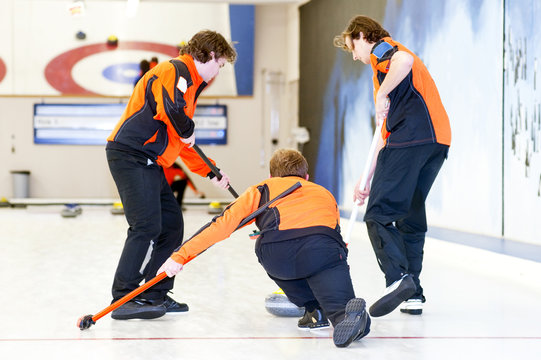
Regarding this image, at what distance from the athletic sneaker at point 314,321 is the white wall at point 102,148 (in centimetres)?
913

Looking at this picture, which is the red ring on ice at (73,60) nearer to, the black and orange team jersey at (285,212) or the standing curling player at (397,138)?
the standing curling player at (397,138)

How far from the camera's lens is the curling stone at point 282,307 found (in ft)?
10.1

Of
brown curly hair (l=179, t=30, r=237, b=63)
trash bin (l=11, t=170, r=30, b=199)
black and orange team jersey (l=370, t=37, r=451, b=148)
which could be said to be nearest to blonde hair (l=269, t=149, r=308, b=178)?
black and orange team jersey (l=370, t=37, r=451, b=148)

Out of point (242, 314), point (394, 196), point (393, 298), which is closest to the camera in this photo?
point (393, 298)

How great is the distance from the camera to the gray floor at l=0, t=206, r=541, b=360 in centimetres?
249

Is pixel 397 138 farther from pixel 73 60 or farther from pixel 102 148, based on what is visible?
pixel 73 60

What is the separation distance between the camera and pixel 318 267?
2641 mm

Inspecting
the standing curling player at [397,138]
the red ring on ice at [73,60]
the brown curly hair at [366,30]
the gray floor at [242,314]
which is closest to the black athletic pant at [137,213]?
the gray floor at [242,314]

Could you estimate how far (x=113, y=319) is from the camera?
3.03 m

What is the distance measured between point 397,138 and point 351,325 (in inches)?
35.3

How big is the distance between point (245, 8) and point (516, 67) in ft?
24.7

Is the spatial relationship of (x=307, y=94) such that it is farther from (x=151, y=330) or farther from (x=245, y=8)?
(x=151, y=330)

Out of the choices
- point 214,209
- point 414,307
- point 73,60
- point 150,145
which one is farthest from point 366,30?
point 73,60

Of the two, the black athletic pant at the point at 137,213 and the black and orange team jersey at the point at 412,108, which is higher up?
the black and orange team jersey at the point at 412,108
